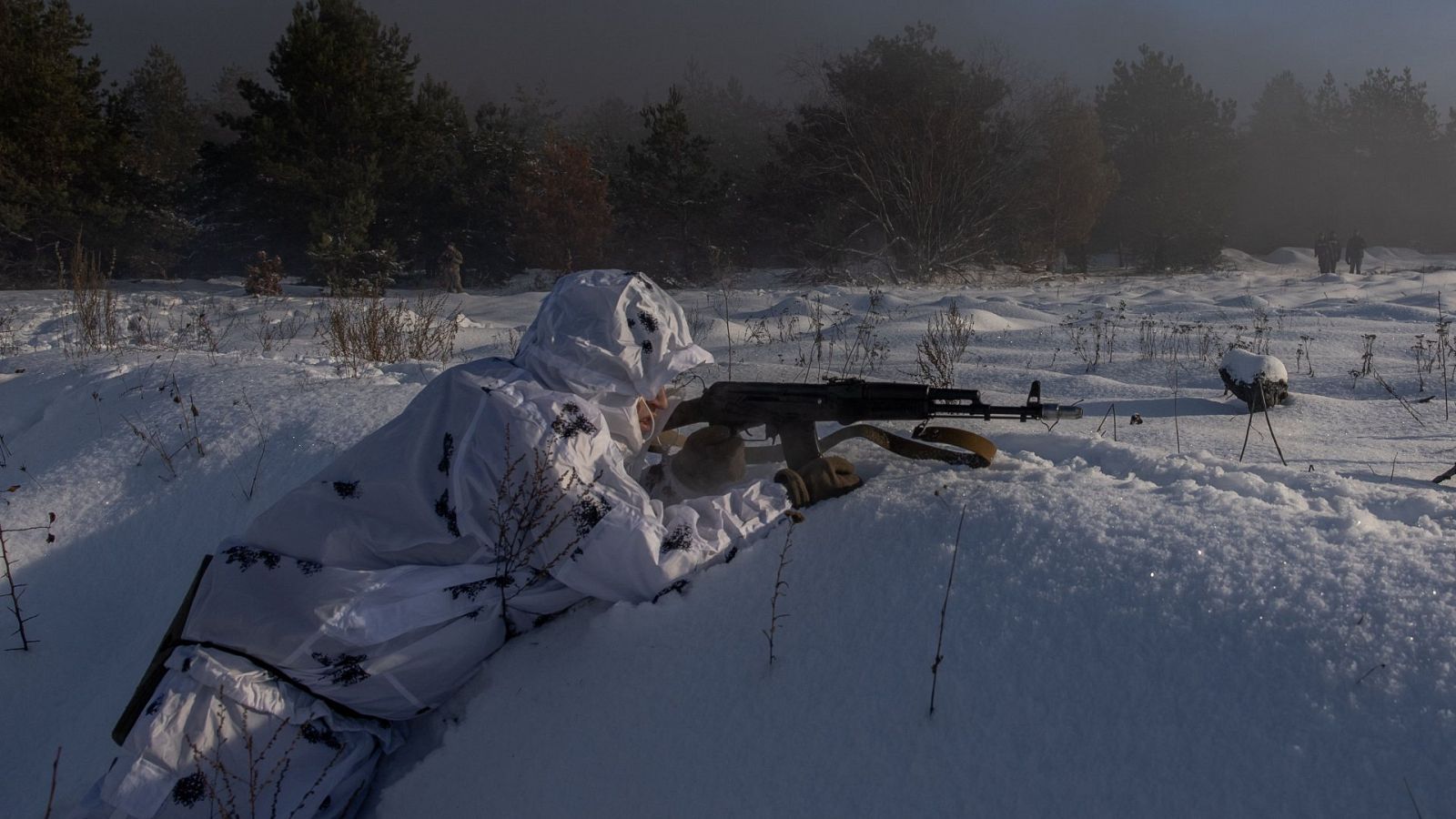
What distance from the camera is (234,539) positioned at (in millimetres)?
1887

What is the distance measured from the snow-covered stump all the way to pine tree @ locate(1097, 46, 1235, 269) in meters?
27.5

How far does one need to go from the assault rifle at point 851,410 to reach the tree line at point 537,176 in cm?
1413

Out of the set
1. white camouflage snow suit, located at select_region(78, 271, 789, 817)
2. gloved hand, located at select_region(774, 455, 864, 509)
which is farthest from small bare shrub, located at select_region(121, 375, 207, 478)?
gloved hand, located at select_region(774, 455, 864, 509)

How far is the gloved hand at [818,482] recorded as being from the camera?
Answer: 2078mm

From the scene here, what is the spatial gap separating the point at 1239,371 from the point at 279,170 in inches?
732

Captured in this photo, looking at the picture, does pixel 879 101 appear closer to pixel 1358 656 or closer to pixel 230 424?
pixel 230 424

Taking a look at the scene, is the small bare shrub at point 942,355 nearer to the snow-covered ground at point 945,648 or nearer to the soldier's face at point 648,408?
the snow-covered ground at point 945,648

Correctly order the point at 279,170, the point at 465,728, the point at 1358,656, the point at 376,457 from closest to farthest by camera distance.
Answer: the point at 1358,656
the point at 465,728
the point at 376,457
the point at 279,170

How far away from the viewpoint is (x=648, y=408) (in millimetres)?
2238

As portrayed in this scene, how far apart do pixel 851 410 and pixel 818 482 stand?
26 centimetres

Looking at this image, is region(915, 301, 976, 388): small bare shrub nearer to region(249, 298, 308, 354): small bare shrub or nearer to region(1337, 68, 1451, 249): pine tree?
region(249, 298, 308, 354): small bare shrub

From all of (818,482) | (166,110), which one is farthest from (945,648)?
(166,110)

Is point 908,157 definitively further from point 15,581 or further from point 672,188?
point 15,581

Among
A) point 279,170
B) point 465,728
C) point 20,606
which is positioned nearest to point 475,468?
point 465,728
